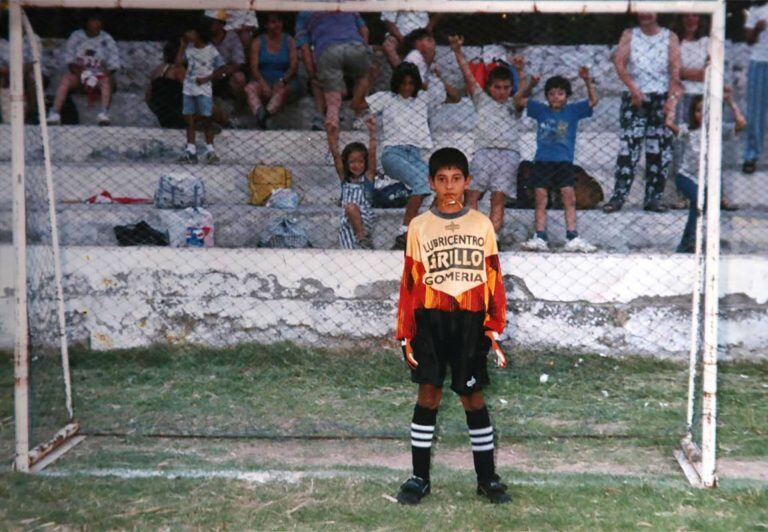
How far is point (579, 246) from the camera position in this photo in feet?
27.2

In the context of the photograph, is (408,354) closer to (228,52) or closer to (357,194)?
(357,194)

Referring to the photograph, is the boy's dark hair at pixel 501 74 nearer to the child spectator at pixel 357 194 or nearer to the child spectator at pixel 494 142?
the child spectator at pixel 494 142

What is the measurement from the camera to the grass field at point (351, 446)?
4.86 m

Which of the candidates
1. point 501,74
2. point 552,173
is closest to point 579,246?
point 552,173

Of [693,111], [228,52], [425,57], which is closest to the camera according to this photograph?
[693,111]

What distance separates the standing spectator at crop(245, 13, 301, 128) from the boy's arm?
0.92m

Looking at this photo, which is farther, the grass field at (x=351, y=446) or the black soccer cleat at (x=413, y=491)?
the black soccer cleat at (x=413, y=491)

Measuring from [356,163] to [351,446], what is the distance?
10.7 feet

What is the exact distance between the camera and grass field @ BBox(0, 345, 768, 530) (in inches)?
191

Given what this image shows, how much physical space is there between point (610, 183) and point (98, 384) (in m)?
5.06

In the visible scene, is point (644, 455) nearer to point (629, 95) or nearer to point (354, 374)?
point (354, 374)

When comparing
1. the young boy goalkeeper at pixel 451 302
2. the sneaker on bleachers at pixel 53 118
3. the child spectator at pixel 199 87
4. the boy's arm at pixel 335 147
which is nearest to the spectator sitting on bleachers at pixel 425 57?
the boy's arm at pixel 335 147

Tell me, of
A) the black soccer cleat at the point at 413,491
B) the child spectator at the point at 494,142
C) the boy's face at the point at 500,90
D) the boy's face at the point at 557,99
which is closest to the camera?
the black soccer cleat at the point at 413,491

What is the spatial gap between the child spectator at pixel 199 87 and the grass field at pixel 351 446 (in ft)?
8.94
